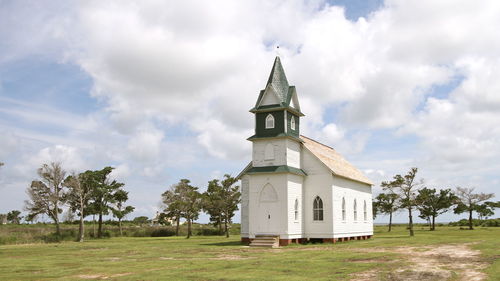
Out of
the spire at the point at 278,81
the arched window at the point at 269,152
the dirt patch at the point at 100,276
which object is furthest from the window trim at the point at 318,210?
the dirt patch at the point at 100,276

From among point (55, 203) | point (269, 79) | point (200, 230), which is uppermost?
point (269, 79)

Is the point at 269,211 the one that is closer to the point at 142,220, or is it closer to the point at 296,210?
the point at 296,210

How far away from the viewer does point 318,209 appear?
40.1 metres

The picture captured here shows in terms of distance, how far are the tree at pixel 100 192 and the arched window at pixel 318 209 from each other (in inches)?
1304

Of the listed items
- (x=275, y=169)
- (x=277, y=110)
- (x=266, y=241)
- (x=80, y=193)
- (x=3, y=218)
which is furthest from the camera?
(x=3, y=218)

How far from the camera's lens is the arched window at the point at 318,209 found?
131 feet

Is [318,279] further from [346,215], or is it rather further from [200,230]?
[200,230]

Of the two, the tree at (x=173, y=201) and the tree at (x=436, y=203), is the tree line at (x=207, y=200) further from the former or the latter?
the tree at (x=436, y=203)

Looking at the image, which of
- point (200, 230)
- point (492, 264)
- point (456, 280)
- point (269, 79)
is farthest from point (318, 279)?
point (200, 230)

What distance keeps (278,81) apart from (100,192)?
32.9 m

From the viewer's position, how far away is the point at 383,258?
22812mm

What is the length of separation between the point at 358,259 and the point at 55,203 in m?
43.4

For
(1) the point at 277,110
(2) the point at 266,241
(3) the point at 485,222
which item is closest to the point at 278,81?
(1) the point at 277,110

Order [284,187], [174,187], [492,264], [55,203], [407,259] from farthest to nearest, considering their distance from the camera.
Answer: [174,187] → [55,203] → [284,187] → [407,259] → [492,264]
